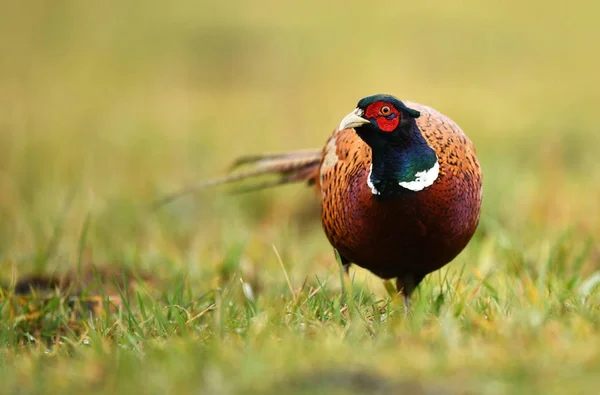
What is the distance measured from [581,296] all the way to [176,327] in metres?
1.59

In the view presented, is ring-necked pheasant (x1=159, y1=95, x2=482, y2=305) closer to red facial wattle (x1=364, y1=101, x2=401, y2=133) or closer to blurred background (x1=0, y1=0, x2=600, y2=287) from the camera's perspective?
red facial wattle (x1=364, y1=101, x2=401, y2=133)

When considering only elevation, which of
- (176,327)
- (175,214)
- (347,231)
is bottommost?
(175,214)

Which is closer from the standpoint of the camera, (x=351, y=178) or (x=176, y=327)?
(x=176, y=327)

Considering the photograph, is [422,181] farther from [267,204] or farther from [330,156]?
[267,204]

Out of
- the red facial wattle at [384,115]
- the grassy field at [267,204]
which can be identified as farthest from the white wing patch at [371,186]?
the grassy field at [267,204]

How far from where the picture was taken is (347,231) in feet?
12.8

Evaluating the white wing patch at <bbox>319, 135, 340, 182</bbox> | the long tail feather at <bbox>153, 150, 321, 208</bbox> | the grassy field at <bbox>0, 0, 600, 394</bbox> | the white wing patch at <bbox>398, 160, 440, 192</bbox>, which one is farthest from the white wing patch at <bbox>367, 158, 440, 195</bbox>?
the long tail feather at <bbox>153, 150, 321, 208</bbox>

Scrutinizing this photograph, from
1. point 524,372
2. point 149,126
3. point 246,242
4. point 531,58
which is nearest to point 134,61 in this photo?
point 149,126

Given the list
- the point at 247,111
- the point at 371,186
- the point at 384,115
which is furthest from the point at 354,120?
the point at 247,111

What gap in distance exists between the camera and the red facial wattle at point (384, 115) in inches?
141

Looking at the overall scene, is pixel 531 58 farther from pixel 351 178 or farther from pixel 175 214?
pixel 351 178

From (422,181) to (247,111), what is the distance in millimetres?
6079

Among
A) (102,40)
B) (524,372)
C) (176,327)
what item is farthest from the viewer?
(102,40)

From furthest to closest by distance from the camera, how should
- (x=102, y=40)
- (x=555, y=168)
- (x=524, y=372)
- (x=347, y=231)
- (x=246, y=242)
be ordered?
(x=102, y=40) < (x=555, y=168) < (x=246, y=242) < (x=347, y=231) < (x=524, y=372)
